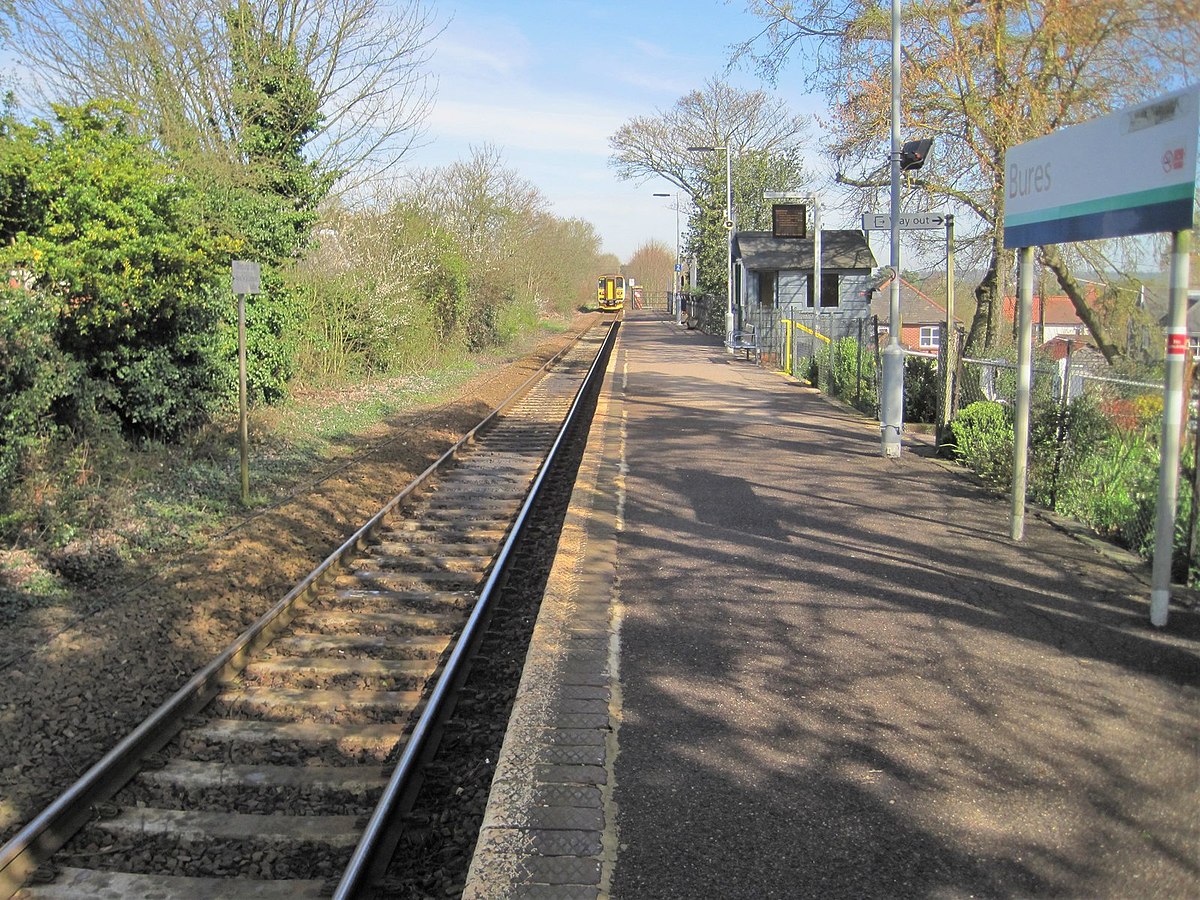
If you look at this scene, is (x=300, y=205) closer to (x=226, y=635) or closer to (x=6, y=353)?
(x=6, y=353)

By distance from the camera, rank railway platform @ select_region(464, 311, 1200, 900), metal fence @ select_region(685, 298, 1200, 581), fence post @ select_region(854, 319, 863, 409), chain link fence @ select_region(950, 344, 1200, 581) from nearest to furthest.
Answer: railway platform @ select_region(464, 311, 1200, 900)
chain link fence @ select_region(950, 344, 1200, 581)
metal fence @ select_region(685, 298, 1200, 581)
fence post @ select_region(854, 319, 863, 409)

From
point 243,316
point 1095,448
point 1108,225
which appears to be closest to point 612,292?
point 243,316

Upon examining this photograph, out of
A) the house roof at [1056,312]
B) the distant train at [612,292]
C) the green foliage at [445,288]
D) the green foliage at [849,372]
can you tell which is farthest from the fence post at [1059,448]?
the distant train at [612,292]

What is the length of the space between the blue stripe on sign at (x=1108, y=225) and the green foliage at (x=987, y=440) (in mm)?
2660

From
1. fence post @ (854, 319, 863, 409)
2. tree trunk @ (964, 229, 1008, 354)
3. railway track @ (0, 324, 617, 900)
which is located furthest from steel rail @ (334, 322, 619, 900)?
tree trunk @ (964, 229, 1008, 354)

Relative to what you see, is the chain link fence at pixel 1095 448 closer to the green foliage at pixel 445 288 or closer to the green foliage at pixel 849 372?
the green foliage at pixel 849 372

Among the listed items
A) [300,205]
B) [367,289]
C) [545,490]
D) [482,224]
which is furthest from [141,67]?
[482,224]

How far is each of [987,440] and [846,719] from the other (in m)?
6.29

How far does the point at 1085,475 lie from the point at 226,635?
23.0 ft

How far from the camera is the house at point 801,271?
Answer: 41.7 m

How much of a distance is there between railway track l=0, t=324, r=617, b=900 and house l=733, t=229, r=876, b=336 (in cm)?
3531

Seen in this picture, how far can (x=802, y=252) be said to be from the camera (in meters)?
42.5

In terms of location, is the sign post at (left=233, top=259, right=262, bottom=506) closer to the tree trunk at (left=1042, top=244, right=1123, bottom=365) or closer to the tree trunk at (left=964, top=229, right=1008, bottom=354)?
the tree trunk at (left=1042, top=244, right=1123, bottom=365)

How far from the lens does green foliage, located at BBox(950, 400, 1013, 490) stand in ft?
32.0
